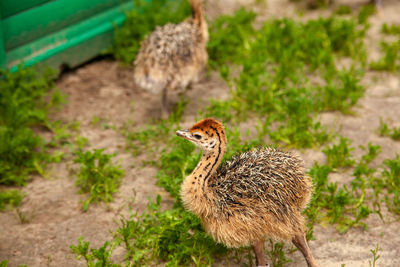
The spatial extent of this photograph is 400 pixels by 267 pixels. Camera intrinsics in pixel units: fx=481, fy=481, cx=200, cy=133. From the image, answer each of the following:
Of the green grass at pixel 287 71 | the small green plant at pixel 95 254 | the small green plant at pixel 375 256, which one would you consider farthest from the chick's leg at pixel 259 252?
the green grass at pixel 287 71

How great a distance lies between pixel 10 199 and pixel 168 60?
7.13 ft

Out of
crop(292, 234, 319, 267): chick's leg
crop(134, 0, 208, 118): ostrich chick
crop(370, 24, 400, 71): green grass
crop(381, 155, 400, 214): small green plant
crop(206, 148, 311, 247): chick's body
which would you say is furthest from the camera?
crop(370, 24, 400, 71): green grass

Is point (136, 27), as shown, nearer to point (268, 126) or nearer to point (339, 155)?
point (268, 126)

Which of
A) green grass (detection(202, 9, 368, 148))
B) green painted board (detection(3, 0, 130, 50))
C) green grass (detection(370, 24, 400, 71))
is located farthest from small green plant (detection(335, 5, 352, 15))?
green painted board (detection(3, 0, 130, 50))

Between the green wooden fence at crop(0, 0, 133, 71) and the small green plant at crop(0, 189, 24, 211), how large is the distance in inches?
76.6

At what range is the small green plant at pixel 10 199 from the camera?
446 cm

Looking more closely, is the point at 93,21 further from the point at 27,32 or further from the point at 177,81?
the point at 177,81

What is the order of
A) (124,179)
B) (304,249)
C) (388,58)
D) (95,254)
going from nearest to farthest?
(95,254)
(304,249)
(124,179)
(388,58)

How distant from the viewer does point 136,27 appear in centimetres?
673

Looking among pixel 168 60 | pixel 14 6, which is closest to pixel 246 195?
pixel 168 60

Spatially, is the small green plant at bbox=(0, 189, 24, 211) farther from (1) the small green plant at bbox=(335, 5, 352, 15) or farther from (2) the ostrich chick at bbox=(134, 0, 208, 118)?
(1) the small green plant at bbox=(335, 5, 352, 15)

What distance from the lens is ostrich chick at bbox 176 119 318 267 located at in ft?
11.2

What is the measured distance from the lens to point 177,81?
17.7 ft

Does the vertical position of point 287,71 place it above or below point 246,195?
above
